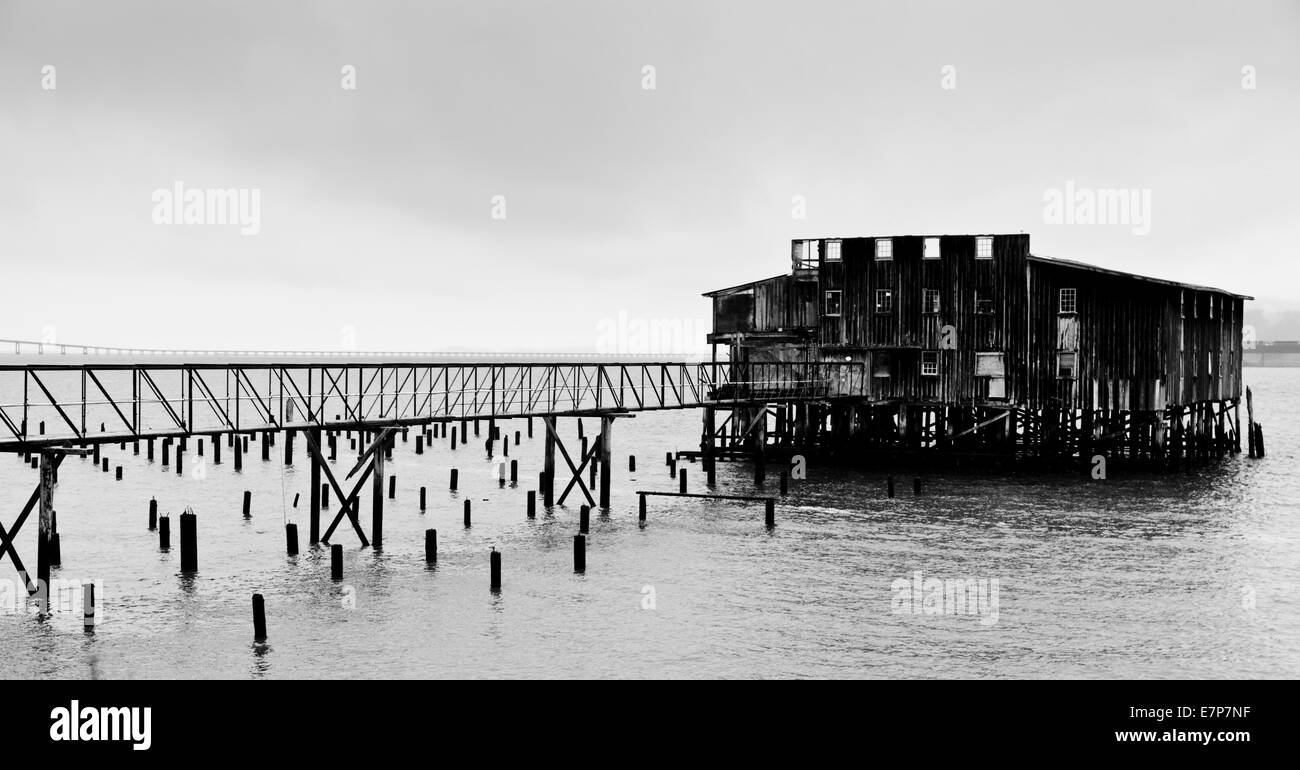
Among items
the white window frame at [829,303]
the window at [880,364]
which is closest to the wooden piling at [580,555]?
the window at [880,364]

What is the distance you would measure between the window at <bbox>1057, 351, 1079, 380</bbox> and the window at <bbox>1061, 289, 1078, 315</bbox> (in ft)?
6.35

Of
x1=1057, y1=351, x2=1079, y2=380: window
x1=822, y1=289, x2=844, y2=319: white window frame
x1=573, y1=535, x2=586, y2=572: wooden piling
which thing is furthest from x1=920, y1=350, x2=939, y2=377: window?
x1=573, y1=535, x2=586, y2=572: wooden piling

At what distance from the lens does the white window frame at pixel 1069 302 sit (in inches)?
2245

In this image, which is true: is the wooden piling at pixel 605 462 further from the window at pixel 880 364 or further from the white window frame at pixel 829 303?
the window at pixel 880 364

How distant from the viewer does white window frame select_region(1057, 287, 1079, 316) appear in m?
57.0

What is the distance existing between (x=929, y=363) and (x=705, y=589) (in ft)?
101

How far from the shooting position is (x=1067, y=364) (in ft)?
187

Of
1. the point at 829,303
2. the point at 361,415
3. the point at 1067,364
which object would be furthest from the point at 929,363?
the point at 361,415

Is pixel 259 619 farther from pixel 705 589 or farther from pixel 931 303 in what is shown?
pixel 931 303

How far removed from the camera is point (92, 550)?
37.2 m

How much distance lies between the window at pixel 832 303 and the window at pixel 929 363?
4698mm

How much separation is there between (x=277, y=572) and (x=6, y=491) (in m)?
27.3
